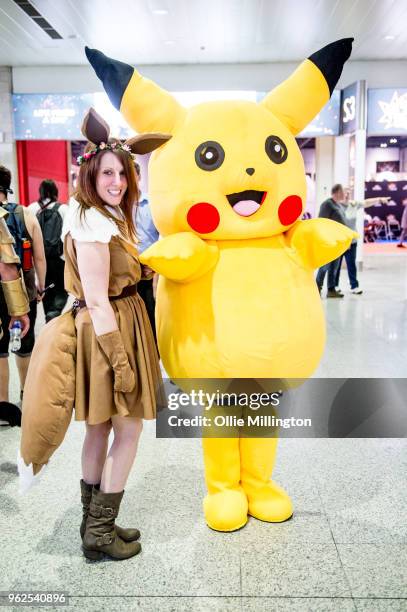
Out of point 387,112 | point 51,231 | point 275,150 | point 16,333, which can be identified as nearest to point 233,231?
point 275,150

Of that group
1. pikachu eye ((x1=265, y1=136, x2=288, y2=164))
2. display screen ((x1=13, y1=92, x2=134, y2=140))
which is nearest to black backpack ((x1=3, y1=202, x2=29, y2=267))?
pikachu eye ((x1=265, y1=136, x2=288, y2=164))

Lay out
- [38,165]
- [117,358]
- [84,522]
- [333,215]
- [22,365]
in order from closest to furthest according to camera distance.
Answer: [117,358]
[84,522]
[22,365]
[333,215]
[38,165]

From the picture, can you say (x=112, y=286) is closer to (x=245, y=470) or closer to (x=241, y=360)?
(x=241, y=360)

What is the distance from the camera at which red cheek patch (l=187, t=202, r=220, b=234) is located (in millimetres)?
1926

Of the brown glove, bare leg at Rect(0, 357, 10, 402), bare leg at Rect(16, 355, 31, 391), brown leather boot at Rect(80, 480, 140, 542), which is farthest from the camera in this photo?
bare leg at Rect(16, 355, 31, 391)

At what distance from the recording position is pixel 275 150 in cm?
198

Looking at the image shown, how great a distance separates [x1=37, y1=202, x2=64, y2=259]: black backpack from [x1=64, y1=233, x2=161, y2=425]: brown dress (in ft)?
8.71

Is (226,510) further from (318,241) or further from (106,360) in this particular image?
(318,241)

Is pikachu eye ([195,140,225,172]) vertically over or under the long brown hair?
over

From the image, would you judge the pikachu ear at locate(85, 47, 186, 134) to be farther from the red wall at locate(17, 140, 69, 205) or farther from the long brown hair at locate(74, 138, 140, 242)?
the red wall at locate(17, 140, 69, 205)

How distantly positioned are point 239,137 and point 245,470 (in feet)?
4.24

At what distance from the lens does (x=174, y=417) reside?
3.23 metres

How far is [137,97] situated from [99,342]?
35.1 inches

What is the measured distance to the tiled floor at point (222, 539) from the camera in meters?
1.79
